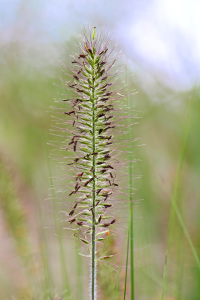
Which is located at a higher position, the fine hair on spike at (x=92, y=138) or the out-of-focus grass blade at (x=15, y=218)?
the fine hair on spike at (x=92, y=138)

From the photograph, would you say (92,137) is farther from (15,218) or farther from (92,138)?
(15,218)

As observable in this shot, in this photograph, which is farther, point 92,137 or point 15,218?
point 15,218

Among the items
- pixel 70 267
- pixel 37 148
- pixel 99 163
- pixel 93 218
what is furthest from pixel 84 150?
pixel 37 148

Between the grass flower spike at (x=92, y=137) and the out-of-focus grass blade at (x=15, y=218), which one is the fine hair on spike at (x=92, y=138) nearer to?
the grass flower spike at (x=92, y=137)

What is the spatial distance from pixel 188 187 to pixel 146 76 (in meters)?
2.13

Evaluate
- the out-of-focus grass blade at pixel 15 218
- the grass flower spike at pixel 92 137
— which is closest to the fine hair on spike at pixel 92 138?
the grass flower spike at pixel 92 137

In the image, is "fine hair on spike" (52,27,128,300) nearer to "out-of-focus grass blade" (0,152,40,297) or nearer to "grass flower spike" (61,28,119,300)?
"grass flower spike" (61,28,119,300)

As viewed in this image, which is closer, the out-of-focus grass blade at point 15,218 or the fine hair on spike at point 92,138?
the fine hair on spike at point 92,138

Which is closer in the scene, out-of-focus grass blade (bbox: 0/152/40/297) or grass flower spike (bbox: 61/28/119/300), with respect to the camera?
grass flower spike (bbox: 61/28/119/300)

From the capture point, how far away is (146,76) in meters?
4.30

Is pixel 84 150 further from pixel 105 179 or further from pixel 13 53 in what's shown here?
pixel 13 53

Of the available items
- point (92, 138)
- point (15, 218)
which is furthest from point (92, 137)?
point (15, 218)

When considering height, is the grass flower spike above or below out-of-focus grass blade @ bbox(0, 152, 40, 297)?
above

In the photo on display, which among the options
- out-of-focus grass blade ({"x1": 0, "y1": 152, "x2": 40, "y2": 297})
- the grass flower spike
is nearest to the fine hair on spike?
the grass flower spike
